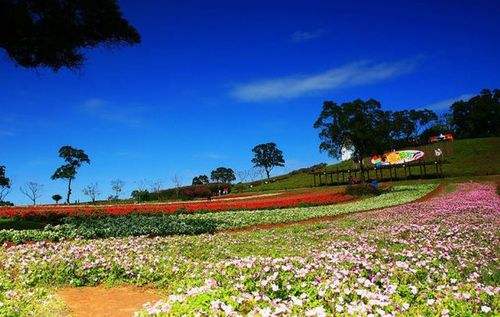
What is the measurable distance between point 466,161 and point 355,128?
36373 millimetres

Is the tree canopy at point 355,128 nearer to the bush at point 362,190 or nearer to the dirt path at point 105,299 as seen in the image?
the bush at point 362,190

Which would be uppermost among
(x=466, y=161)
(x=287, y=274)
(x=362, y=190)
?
(x=466, y=161)

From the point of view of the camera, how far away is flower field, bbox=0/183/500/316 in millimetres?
6156

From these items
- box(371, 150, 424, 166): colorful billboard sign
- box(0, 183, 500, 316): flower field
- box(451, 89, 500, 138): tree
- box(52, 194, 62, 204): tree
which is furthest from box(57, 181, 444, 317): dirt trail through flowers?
box(451, 89, 500, 138): tree

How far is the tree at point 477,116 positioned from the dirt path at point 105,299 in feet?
488

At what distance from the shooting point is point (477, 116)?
146000 millimetres

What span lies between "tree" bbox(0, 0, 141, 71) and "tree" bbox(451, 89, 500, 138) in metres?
139

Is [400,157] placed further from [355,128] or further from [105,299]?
[105,299]

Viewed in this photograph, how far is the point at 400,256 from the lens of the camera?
36.0 ft

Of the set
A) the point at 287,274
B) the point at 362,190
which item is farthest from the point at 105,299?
the point at 362,190

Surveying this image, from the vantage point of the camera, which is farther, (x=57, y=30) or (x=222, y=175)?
(x=222, y=175)

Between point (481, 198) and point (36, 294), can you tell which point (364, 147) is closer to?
point (481, 198)

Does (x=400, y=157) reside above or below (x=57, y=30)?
below

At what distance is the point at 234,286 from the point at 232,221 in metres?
20.1
